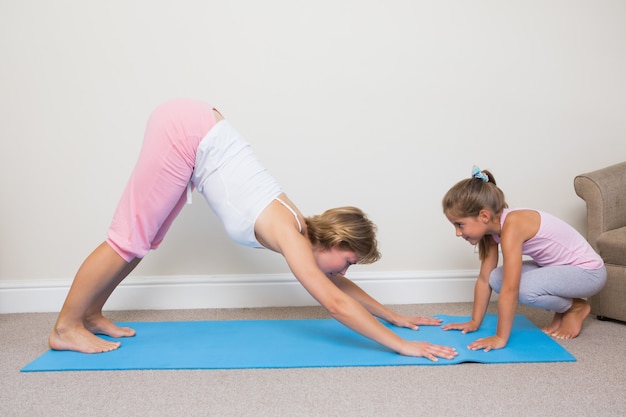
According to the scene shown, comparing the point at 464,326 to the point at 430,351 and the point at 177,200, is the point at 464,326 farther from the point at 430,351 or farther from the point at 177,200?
the point at 177,200

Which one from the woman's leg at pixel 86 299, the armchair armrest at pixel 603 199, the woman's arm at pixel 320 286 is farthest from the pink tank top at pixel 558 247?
the woman's leg at pixel 86 299

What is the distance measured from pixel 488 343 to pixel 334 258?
0.62 metres

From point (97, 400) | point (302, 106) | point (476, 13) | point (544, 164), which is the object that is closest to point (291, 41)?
point (302, 106)

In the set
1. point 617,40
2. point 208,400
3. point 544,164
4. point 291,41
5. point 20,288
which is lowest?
point 20,288

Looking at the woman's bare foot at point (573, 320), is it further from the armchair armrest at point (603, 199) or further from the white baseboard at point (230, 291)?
the white baseboard at point (230, 291)

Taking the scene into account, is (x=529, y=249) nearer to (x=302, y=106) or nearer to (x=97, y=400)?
(x=302, y=106)

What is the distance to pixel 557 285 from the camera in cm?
221

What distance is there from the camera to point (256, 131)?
2775 mm

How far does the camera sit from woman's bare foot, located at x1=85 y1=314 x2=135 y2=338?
2268mm

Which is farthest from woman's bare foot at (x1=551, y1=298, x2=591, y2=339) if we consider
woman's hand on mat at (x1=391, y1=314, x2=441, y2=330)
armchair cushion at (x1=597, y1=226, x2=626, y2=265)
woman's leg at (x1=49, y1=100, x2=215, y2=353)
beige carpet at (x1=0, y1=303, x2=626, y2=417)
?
woman's leg at (x1=49, y1=100, x2=215, y2=353)

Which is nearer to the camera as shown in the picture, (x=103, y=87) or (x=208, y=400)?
(x=208, y=400)

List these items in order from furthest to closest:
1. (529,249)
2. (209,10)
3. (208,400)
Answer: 1. (209,10)
2. (529,249)
3. (208,400)

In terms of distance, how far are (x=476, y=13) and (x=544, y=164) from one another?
80cm

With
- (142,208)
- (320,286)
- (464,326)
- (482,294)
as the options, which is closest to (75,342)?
(142,208)
